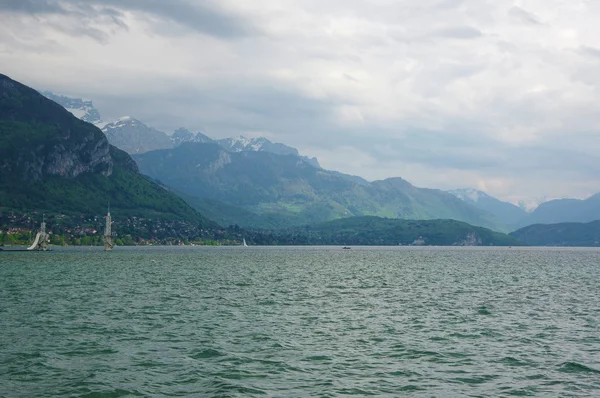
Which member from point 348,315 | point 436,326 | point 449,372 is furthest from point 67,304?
point 449,372

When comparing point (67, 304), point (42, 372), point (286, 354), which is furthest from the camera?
point (67, 304)

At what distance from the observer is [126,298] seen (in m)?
97.4

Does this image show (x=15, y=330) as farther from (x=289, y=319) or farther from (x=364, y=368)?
(x=364, y=368)

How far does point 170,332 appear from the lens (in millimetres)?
62938

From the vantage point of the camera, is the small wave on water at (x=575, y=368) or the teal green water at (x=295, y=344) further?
the small wave on water at (x=575, y=368)

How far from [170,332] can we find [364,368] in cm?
2547

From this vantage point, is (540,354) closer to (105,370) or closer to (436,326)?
(436,326)

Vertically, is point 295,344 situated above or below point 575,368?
below

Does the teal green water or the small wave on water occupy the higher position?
the small wave on water

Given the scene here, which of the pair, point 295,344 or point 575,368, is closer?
point 575,368

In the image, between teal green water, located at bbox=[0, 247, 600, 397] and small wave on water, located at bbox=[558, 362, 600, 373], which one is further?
small wave on water, located at bbox=[558, 362, 600, 373]

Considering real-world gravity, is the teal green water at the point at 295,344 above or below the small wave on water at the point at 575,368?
below

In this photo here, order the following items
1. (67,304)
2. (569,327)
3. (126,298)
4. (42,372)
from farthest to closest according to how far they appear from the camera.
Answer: (126,298) < (67,304) < (569,327) < (42,372)

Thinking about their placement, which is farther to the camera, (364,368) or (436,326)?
(436,326)
